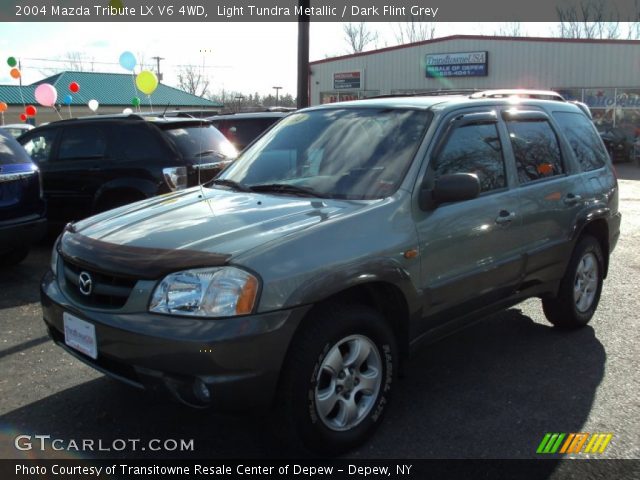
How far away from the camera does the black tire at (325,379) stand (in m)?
2.80

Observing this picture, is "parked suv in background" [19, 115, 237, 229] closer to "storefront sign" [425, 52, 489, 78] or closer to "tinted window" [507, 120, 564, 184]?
"tinted window" [507, 120, 564, 184]

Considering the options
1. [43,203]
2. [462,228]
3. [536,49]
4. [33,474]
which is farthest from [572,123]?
[536,49]

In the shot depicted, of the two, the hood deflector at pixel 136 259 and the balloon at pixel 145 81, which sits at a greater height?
the balloon at pixel 145 81

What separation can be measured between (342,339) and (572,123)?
10.7 ft

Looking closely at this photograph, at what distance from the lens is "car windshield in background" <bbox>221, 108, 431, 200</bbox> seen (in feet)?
11.7

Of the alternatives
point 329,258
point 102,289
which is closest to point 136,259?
point 102,289

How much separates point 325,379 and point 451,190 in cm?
124

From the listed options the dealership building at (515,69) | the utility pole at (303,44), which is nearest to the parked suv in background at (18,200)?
the utility pole at (303,44)

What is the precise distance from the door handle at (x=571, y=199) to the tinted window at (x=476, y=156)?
81 cm

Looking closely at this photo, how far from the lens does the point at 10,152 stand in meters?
6.41

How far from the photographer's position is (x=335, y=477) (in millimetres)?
2947

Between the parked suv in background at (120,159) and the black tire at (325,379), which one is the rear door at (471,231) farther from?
the parked suv in background at (120,159)

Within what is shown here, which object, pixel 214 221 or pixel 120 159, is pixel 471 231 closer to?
pixel 214 221
